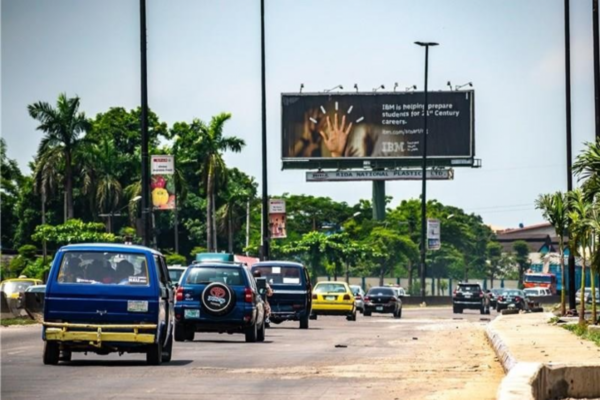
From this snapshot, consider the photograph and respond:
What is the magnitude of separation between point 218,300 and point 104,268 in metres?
8.65

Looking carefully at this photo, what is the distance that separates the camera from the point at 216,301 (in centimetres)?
3186

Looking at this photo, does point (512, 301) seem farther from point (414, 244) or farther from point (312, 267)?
point (414, 244)

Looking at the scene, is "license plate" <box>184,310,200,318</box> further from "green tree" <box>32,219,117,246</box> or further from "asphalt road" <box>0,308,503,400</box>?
"green tree" <box>32,219,117,246</box>

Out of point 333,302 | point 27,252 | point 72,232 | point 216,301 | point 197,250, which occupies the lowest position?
point 333,302

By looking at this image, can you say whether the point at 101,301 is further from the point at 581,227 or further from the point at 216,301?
the point at 581,227

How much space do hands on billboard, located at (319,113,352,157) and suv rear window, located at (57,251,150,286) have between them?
87.3 metres

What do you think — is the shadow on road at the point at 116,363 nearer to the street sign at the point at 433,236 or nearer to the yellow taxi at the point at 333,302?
the yellow taxi at the point at 333,302

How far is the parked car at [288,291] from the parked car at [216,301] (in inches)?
430

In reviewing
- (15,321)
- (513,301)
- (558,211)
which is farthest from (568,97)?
(513,301)

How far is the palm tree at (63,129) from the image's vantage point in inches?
3784

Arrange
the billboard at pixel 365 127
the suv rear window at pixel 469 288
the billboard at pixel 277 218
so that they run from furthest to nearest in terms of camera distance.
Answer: the billboard at pixel 365 127 < the suv rear window at pixel 469 288 < the billboard at pixel 277 218

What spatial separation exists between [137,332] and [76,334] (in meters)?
0.91

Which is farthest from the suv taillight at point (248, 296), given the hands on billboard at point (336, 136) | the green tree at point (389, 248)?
the green tree at point (389, 248)

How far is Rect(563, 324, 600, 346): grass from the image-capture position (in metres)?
29.5
